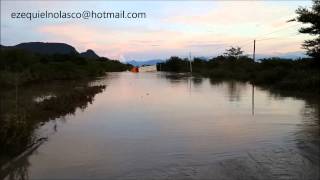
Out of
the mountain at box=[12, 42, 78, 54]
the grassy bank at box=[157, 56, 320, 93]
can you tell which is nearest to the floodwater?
the grassy bank at box=[157, 56, 320, 93]

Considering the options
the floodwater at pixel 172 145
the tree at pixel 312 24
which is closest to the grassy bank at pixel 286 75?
the tree at pixel 312 24

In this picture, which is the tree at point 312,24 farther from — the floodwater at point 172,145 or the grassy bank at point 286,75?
the floodwater at point 172,145

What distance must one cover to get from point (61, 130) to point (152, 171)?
224 inches

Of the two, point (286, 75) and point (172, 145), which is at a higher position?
point (286, 75)

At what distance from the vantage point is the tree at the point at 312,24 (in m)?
31.6

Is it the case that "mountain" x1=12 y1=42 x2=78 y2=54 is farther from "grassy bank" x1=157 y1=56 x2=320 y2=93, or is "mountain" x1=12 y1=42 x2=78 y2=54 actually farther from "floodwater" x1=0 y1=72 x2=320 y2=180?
"floodwater" x1=0 y1=72 x2=320 y2=180

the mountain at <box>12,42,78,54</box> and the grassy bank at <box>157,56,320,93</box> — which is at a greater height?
the mountain at <box>12,42,78,54</box>

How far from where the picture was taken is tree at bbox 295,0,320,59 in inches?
1245

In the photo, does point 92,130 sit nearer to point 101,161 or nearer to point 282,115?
point 101,161

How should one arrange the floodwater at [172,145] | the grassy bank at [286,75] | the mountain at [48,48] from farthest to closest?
the mountain at [48,48]
the grassy bank at [286,75]
the floodwater at [172,145]

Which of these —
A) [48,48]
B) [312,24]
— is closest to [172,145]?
[312,24]

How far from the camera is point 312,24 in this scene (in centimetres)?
3200

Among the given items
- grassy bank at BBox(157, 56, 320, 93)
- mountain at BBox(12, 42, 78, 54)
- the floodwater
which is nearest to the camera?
the floodwater

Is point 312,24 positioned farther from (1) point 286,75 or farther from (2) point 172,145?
(2) point 172,145
